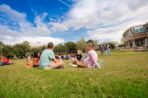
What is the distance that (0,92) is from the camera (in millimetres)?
6113

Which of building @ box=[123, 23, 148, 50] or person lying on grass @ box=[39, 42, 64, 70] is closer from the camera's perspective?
person lying on grass @ box=[39, 42, 64, 70]

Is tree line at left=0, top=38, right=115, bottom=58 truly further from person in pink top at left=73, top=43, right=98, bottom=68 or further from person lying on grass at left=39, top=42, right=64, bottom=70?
person in pink top at left=73, top=43, right=98, bottom=68

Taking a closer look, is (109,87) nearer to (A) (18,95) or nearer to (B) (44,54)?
(A) (18,95)

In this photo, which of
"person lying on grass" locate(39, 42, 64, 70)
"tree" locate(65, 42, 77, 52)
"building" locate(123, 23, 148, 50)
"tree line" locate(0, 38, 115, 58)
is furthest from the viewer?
Answer: "tree" locate(65, 42, 77, 52)

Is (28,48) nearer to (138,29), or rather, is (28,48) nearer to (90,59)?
(138,29)

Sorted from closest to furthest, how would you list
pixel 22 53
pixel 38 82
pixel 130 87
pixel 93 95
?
pixel 93 95
pixel 130 87
pixel 38 82
pixel 22 53

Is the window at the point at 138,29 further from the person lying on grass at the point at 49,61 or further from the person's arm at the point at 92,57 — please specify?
the person lying on grass at the point at 49,61

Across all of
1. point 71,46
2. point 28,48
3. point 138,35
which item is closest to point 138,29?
point 138,35

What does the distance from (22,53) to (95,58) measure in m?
115

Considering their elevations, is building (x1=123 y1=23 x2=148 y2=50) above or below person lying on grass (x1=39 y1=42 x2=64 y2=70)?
above

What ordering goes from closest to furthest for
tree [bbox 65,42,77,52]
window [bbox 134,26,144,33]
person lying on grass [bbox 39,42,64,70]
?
person lying on grass [bbox 39,42,64,70] → window [bbox 134,26,144,33] → tree [bbox 65,42,77,52]

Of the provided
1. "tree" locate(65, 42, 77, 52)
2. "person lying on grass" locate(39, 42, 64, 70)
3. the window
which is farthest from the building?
"person lying on grass" locate(39, 42, 64, 70)

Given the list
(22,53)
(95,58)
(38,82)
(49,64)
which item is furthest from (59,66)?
(22,53)

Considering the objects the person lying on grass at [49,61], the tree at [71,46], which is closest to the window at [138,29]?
the tree at [71,46]
